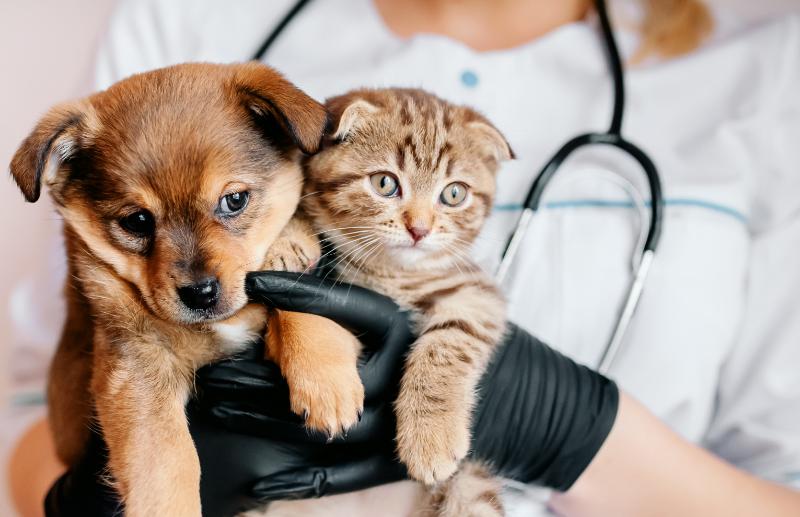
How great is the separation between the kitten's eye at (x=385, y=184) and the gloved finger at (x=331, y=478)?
2.02 ft

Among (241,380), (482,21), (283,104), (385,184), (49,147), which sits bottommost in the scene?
(241,380)

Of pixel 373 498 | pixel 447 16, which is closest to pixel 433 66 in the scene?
pixel 447 16

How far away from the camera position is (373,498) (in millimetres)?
1561

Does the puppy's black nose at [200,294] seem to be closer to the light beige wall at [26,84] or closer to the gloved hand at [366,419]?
the gloved hand at [366,419]

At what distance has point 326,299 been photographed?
1378mm

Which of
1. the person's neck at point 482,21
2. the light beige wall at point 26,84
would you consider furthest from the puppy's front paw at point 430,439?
the light beige wall at point 26,84

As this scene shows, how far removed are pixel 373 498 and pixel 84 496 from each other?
0.72 m

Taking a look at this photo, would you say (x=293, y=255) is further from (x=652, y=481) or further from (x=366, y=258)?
A: (x=652, y=481)

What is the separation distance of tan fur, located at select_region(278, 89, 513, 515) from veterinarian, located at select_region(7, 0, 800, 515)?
0.11 metres

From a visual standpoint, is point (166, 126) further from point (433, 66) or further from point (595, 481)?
point (595, 481)

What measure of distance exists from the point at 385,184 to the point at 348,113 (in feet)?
0.63

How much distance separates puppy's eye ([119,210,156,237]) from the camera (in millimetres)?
1224

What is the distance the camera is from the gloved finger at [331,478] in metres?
1.42

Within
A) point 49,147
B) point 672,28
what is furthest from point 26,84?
point 672,28
